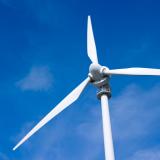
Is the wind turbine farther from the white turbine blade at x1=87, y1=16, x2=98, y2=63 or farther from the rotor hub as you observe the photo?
the white turbine blade at x1=87, y1=16, x2=98, y2=63

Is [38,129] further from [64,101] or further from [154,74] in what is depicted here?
[154,74]

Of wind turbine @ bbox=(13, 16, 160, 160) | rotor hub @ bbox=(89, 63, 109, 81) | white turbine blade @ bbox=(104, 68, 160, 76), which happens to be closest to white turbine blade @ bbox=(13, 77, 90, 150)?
wind turbine @ bbox=(13, 16, 160, 160)

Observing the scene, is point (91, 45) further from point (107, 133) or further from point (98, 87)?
point (107, 133)

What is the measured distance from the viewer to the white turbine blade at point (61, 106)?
3362cm

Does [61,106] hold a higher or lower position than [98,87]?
lower

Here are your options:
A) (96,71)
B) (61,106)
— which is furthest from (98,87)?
(61,106)

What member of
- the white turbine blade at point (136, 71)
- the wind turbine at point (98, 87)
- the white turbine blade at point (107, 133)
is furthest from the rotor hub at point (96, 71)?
the white turbine blade at point (107, 133)

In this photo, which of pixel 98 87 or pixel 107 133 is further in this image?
pixel 98 87

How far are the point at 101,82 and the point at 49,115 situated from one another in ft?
17.2

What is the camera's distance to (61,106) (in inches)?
1330

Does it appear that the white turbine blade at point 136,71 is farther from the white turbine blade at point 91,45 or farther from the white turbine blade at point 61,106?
the white turbine blade at point 91,45

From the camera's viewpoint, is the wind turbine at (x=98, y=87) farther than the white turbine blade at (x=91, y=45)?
No

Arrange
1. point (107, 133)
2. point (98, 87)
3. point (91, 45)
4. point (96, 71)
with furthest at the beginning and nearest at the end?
1. point (91, 45)
2. point (98, 87)
3. point (96, 71)
4. point (107, 133)

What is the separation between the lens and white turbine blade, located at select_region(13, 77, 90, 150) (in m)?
33.6
